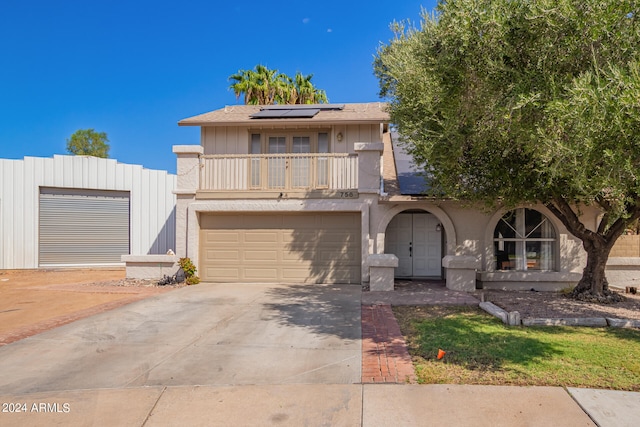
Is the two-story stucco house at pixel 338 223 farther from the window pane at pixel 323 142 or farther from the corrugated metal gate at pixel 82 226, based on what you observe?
the corrugated metal gate at pixel 82 226

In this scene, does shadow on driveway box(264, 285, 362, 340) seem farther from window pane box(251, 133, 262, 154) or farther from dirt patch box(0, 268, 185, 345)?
window pane box(251, 133, 262, 154)

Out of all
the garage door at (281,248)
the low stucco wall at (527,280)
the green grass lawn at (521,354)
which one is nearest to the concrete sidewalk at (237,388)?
the green grass lawn at (521,354)

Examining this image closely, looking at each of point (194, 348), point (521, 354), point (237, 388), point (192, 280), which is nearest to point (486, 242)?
point (521, 354)

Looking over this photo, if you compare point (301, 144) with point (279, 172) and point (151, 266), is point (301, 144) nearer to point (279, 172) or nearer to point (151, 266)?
point (279, 172)

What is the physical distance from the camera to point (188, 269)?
477 inches

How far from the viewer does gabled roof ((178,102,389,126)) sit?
1364cm

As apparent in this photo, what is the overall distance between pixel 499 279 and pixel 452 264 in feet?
5.42

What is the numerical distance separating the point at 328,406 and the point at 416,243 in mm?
10244

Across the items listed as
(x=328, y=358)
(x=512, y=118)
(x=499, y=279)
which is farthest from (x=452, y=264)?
(x=328, y=358)

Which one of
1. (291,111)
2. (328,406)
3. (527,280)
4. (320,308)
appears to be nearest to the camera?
(328,406)

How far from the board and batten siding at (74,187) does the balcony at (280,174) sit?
697 cm

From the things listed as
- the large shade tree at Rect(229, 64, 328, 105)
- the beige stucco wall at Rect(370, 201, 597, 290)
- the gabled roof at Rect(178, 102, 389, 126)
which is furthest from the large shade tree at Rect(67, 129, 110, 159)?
the beige stucco wall at Rect(370, 201, 597, 290)

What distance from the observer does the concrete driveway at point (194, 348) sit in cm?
481

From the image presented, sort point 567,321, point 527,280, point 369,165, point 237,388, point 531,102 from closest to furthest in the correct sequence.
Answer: point 237,388
point 531,102
point 567,321
point 527,280
point 369,165
